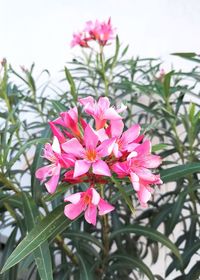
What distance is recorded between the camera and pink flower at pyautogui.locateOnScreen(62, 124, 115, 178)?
1.79ft

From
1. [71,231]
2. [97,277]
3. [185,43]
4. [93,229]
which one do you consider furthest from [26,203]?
[185,43]

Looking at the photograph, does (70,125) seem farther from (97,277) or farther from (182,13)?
(182,13)

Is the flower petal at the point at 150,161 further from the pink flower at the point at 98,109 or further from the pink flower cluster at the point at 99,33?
the pink flower cluster at the point at 99,33

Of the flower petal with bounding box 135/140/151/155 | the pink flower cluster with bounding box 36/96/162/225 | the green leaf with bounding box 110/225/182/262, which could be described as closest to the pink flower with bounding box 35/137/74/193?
the pink flower cluster with bounding box 36/96/162/225

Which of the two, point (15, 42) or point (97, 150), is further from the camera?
point (15, 42)

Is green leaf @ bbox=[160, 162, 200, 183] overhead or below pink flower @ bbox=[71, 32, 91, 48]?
below

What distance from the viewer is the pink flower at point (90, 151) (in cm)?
54

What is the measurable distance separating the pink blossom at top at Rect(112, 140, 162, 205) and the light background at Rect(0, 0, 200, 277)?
4.37ft

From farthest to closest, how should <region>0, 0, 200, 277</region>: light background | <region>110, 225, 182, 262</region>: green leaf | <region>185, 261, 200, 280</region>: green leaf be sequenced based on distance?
1. <region>0, 0, 200, 277</region>: light background
2. <region>185, 261, 200, 280</region>: green leaf
3. <region>110, 225, 182, 262</region>: green leaf

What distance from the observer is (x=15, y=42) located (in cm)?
216

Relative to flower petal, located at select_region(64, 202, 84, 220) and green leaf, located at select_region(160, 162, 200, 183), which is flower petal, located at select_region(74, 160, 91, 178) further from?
green leaf, located at select_region(160, 162, 200, 183)

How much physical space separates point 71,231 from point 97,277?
0.59 feet

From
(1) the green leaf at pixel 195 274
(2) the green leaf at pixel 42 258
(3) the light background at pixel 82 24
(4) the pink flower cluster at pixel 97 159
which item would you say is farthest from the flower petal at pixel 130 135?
(3) the light background at pixel 82 24

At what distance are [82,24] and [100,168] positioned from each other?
1651mm
